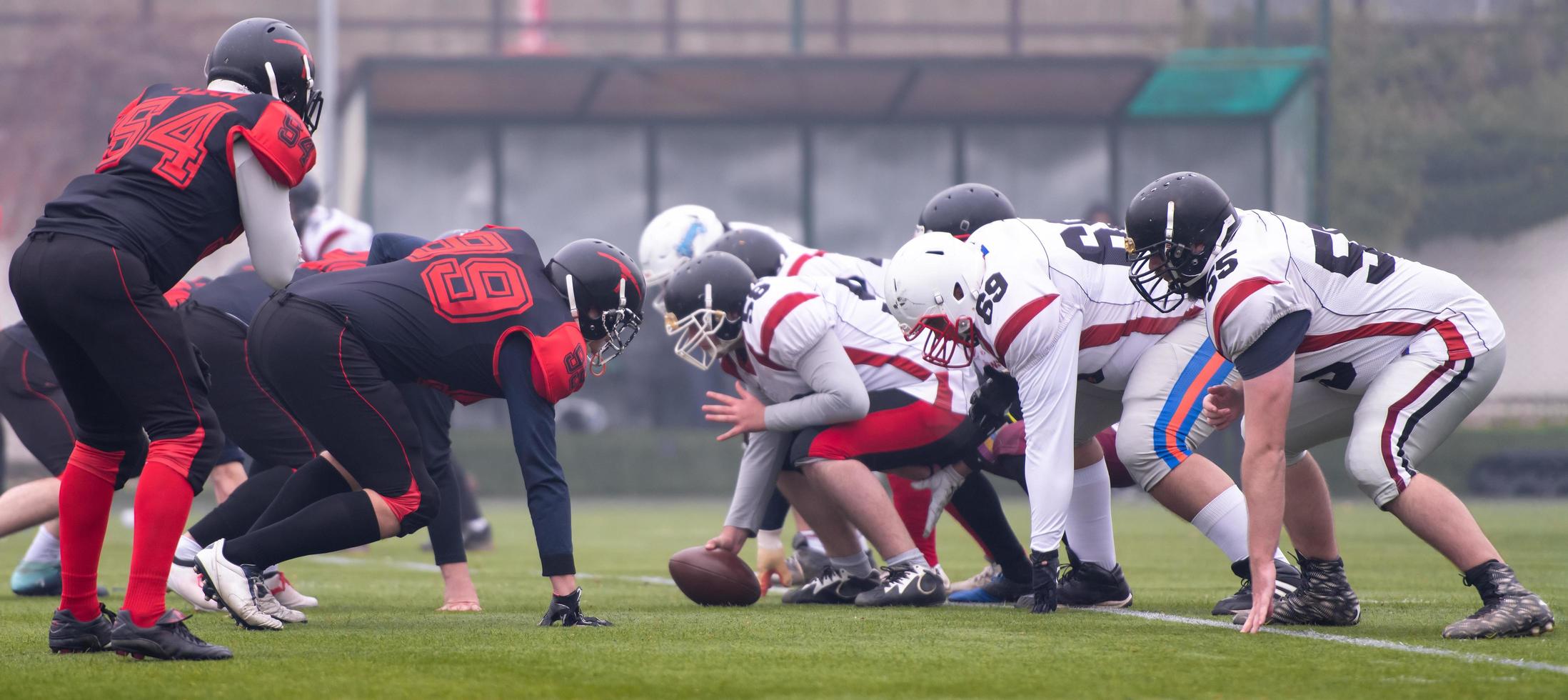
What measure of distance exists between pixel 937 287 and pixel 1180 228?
873 millimetres

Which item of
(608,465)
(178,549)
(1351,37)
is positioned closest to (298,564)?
(178,549)

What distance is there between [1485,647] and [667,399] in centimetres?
1386

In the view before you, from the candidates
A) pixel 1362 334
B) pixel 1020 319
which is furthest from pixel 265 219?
pixel 1362 334

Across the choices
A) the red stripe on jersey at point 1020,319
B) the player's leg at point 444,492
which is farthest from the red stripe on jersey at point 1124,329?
the player's leg at point 444,492

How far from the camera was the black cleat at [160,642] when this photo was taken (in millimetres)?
4008

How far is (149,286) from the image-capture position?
409cm

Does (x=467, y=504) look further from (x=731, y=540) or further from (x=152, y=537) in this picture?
(x=152, y=537)

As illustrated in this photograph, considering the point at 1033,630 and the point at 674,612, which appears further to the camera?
the point at 674,612

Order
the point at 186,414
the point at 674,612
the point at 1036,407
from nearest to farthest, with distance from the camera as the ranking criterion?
the point at 186,414, the point at 1036,407, the point at 674,612

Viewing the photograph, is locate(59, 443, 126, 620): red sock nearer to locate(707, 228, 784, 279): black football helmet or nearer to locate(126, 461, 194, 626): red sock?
locate(126, 461, 194, 626): red sock

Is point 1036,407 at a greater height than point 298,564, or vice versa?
point 1036,407

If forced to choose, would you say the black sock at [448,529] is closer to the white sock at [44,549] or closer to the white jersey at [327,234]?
the white sock at [44,549]

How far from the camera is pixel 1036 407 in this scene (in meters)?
5.13

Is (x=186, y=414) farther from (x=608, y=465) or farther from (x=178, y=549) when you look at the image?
(x=608, y=465)
